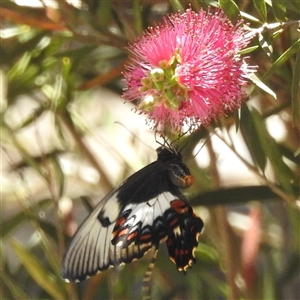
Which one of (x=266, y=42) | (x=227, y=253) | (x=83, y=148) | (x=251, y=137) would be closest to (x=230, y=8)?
(x=266, y=42)

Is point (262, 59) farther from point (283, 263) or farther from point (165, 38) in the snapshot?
point (283, 263)

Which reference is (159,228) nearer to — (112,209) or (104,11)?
(112,209)

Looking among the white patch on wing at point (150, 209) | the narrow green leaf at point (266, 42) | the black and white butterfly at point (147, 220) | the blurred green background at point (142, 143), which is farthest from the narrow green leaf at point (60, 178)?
the narrow green leaf at point (266, 42)

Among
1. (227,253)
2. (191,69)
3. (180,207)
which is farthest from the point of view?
(227,253)

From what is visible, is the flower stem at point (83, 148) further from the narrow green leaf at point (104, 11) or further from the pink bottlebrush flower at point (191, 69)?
the pink bottlebrush flower at point (191, 69)

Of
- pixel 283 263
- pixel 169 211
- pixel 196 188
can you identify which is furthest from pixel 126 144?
pixel 169 211
